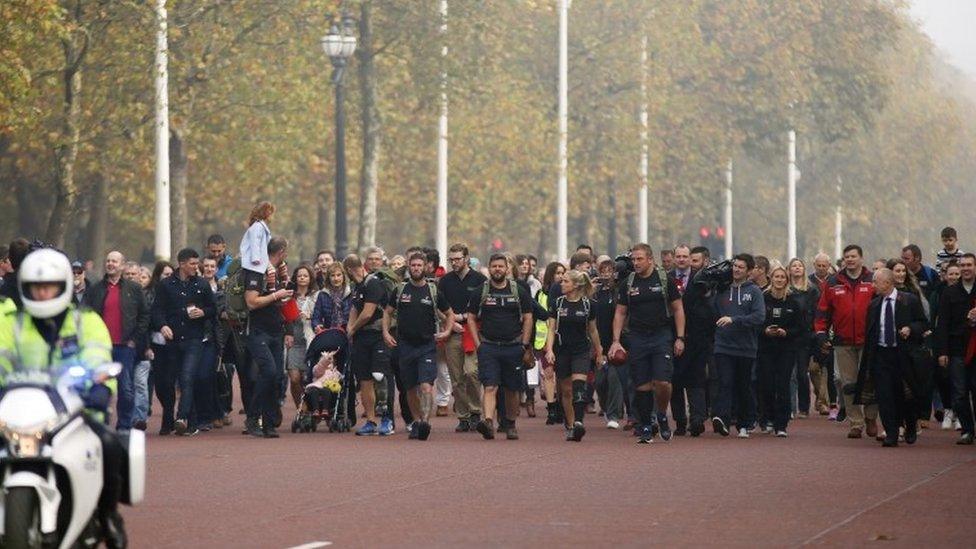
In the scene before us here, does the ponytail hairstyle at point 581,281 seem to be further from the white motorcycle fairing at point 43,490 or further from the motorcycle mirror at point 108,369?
the white motorcycle fairing at point 43,490

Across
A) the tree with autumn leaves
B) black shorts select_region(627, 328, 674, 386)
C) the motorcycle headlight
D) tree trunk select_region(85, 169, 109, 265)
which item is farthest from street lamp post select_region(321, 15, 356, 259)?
the motorcycle headlight

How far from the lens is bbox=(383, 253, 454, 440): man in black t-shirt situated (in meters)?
23.4

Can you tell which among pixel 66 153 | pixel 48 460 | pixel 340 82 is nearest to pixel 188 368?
pixel 48 460

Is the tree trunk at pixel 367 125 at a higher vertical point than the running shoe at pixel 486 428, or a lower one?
higher

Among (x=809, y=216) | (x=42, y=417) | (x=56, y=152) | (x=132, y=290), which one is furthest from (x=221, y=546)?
(x=809, y=216)

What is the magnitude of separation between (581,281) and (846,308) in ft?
8.94

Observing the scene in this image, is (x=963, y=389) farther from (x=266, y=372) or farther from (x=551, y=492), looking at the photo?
(x=551, y=492)

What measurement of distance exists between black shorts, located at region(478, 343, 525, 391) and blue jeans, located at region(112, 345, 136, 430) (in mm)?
3390

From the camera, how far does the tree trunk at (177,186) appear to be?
45.3 meters

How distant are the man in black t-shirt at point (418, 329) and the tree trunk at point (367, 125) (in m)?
27.4

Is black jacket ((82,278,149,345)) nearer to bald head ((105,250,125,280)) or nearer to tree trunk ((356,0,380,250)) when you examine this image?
bald head ((105,250,125,280))

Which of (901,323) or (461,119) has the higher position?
(461,119)

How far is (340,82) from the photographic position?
40.0 metres

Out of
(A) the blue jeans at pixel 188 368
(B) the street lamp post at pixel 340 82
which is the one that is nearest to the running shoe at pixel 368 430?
(A) the blue jeans at pixel 188 368
